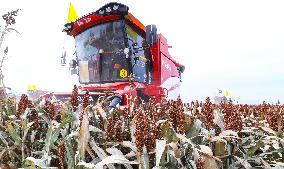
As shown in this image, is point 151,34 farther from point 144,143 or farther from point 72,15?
point 144,143

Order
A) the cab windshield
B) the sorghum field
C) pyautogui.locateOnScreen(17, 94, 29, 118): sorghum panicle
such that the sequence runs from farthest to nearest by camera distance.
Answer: the cab windshield, pyautogui.locateOnScreen(17, 94, 29, 118): sorghum panicle, the sorghum field

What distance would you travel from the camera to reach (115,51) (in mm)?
→ 9156

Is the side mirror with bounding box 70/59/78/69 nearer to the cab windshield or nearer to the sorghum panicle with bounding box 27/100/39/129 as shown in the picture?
the cab windshield

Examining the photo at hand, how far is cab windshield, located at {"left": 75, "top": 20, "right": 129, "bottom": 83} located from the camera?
9078 mm

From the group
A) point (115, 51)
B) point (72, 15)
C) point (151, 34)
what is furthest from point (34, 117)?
point (72, 15)

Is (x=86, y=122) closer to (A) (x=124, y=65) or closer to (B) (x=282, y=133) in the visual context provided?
(B) (x=282, y=133)

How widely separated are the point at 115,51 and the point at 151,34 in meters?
1.07

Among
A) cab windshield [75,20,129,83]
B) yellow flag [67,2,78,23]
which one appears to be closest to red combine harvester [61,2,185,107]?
cab windshield [75,20,129,83]

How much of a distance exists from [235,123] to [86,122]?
2.77 feet

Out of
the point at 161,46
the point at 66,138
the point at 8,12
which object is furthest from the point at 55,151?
the point at 161,46

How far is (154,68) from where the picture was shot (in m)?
10.4

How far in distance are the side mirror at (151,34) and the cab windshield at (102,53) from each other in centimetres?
68

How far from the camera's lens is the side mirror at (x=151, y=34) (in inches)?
343

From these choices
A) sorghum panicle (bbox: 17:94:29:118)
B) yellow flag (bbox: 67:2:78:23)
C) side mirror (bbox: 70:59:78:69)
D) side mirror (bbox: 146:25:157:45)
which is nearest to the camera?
sorghum panicle (bbox: 17:94:29:118)
